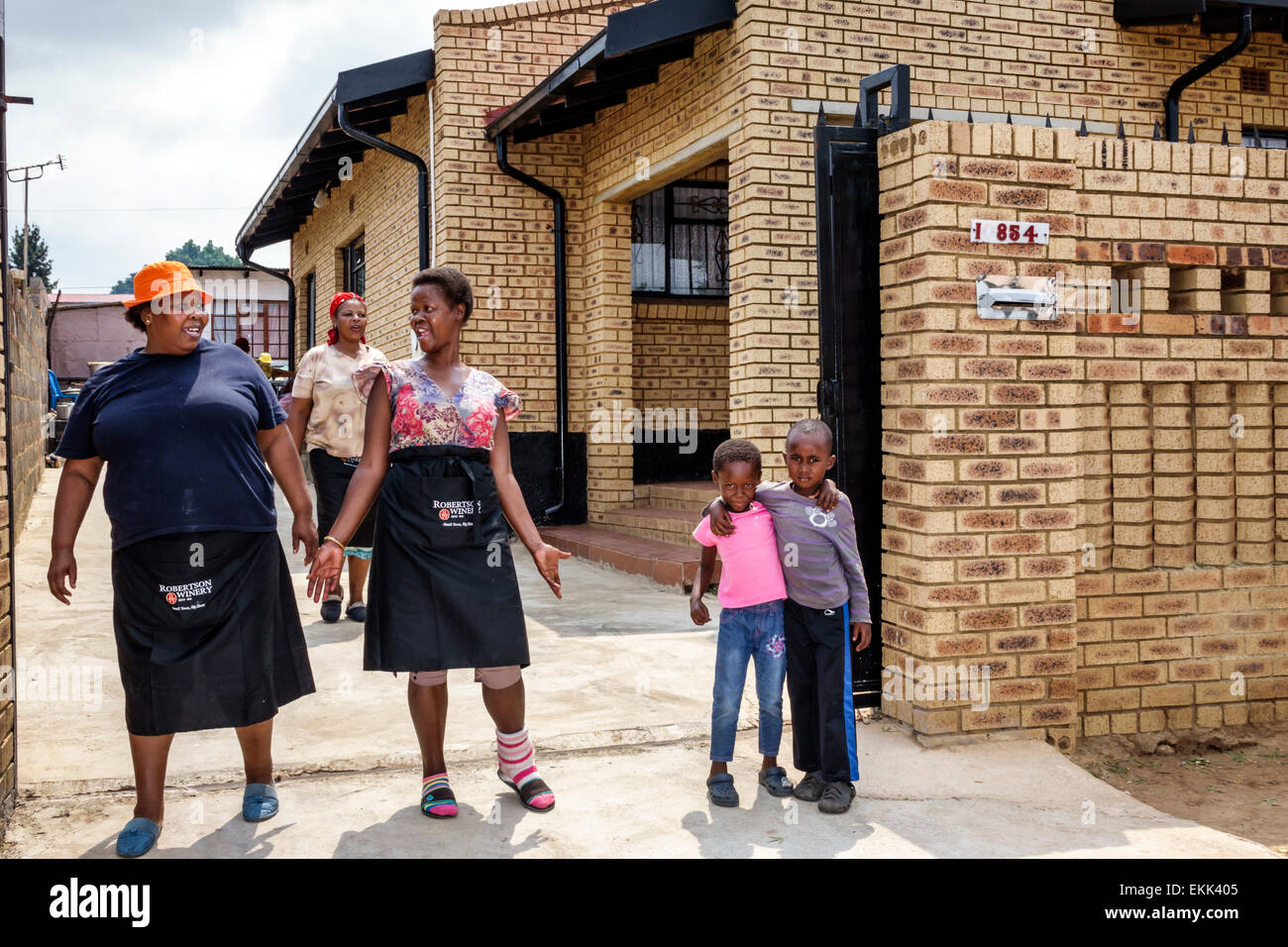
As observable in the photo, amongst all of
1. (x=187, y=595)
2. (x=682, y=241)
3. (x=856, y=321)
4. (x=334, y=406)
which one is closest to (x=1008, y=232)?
(x=856, y=321)

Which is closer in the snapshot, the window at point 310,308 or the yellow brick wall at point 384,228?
the yellow brick wall at point 384,228

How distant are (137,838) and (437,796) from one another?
2.71ft

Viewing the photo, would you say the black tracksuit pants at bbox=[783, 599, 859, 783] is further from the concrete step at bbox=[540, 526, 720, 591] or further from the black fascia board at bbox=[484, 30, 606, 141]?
the black fascia board at bbox=[484, 30, 606, 141]

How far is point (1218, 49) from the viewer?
337 inches

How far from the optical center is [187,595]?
Result: 308 cm

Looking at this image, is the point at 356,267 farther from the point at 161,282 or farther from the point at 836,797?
the point at 836,797

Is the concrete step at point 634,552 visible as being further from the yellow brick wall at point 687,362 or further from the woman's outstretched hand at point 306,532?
the woman's outstretched hand at point 306,532

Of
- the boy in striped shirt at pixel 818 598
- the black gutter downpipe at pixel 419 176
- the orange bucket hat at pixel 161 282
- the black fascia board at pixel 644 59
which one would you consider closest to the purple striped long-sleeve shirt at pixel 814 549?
the boy in striped shirt at pixel 818 598

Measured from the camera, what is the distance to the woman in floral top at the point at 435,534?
10.8 feet

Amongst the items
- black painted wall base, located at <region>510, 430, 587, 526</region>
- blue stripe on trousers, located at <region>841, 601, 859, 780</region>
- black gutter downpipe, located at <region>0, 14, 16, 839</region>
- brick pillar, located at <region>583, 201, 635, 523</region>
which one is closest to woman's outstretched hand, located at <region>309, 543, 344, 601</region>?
black gutter downpipe, located at <region>0, 14, 16, 839</region>

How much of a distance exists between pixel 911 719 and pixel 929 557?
0.63 meters

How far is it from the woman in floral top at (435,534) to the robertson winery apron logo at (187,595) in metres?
0.31
